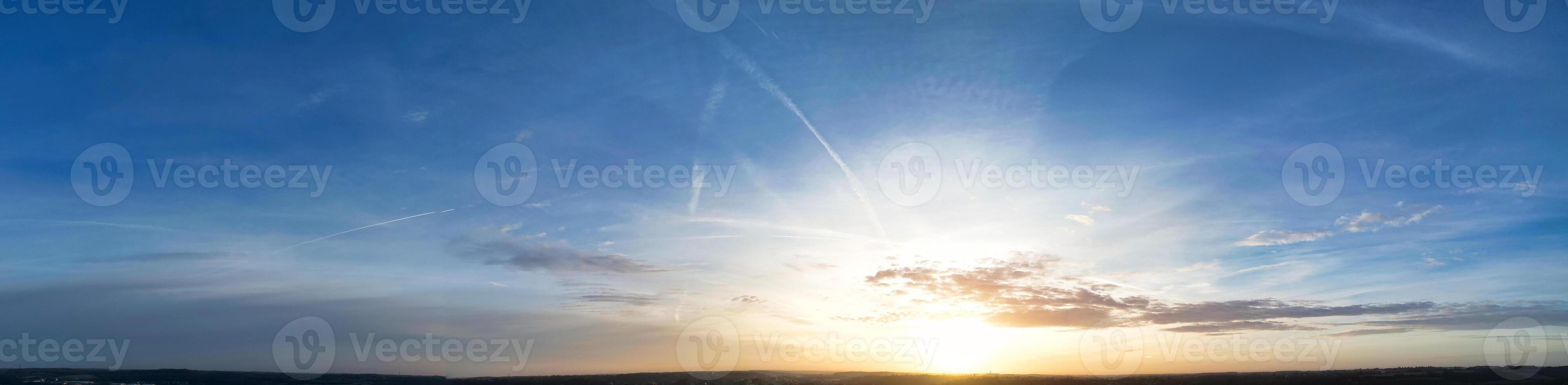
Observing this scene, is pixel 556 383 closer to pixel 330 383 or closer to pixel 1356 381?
pixel 330 383

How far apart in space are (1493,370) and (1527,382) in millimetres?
50506

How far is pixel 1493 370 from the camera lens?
522 feet

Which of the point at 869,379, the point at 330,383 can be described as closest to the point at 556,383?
the point at 330,383

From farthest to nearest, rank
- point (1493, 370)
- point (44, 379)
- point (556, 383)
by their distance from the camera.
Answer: point (556, 383), point (44, 379), point (1493, 370)

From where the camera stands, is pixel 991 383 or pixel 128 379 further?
pixel 128 379

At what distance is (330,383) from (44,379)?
72079 millimetres

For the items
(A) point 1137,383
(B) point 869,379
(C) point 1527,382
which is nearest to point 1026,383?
(A) point 1137,383

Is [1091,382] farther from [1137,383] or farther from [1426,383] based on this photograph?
[1426,383]

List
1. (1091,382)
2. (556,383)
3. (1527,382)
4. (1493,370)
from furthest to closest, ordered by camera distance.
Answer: (556,383) < (1493,370) < (1091,382) < (1527,382)

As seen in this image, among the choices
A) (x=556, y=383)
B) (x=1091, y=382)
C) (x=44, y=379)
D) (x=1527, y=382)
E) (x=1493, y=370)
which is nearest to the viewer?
(x=1527, y=382)

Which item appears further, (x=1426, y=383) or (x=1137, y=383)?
(x=1137, y=383)

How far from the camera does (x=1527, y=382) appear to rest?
122188 millimetres

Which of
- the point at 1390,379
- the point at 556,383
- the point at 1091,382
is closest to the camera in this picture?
the point at 1390,379

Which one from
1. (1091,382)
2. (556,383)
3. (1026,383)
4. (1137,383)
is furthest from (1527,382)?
(556,383)
